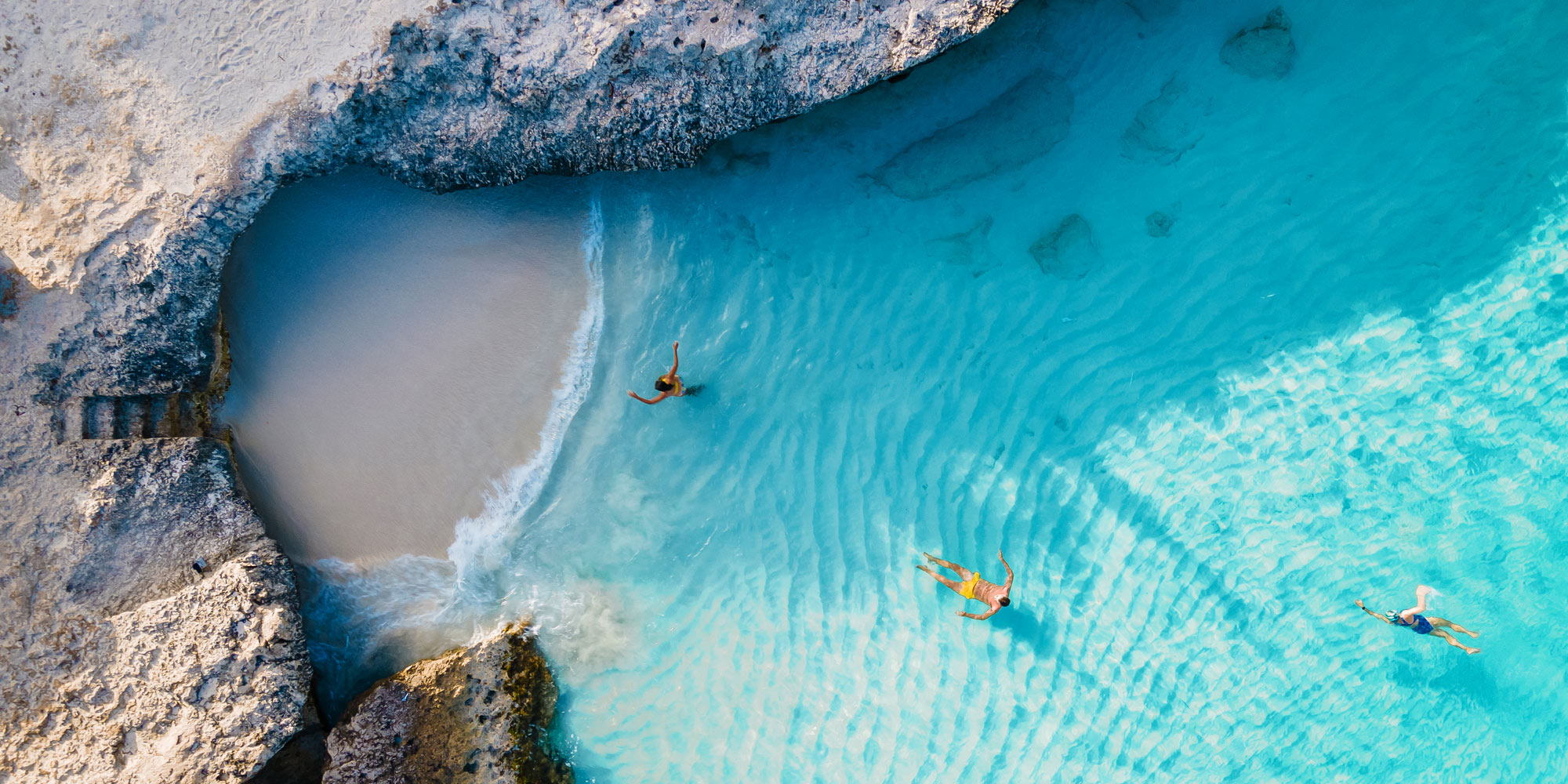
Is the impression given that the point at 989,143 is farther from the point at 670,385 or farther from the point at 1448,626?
the point at 1448,626

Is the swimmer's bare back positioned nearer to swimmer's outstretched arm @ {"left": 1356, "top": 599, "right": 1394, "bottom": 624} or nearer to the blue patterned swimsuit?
swimmer's outstretched arm @ {"left": 1356, "top": 599, "right": 1394, "bottom": 624}

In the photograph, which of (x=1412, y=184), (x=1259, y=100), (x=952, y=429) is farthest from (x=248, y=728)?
(x=1412, y=184)

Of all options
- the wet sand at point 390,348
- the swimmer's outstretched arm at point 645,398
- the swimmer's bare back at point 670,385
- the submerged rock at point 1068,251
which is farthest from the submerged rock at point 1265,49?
the wet sand at point 390,348

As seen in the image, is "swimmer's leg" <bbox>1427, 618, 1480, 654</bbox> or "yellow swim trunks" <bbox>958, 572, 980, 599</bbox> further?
"swimmer's leg" <bbox>1427, 618, 1480, 654</bbox>

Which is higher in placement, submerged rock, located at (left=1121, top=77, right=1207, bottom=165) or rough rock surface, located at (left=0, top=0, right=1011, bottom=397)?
submerged rock, located at (left=1121, top=77, right=1207, bottom=165)

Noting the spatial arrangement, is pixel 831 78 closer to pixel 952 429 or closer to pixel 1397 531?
pixel 952 429

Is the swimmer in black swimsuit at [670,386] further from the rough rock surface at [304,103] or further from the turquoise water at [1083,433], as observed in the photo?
the rough rock surface at [304,103]

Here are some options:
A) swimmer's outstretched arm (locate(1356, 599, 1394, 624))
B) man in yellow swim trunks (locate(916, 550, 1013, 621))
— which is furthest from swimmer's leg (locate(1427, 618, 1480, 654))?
man in yellow swim trunks (locate(916, 550, 1013, 621))


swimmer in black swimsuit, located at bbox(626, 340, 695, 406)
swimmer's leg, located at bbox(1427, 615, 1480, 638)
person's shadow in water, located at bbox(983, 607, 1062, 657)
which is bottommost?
person's shadow in water, located at bbox(983, 607, 1062, 657)
